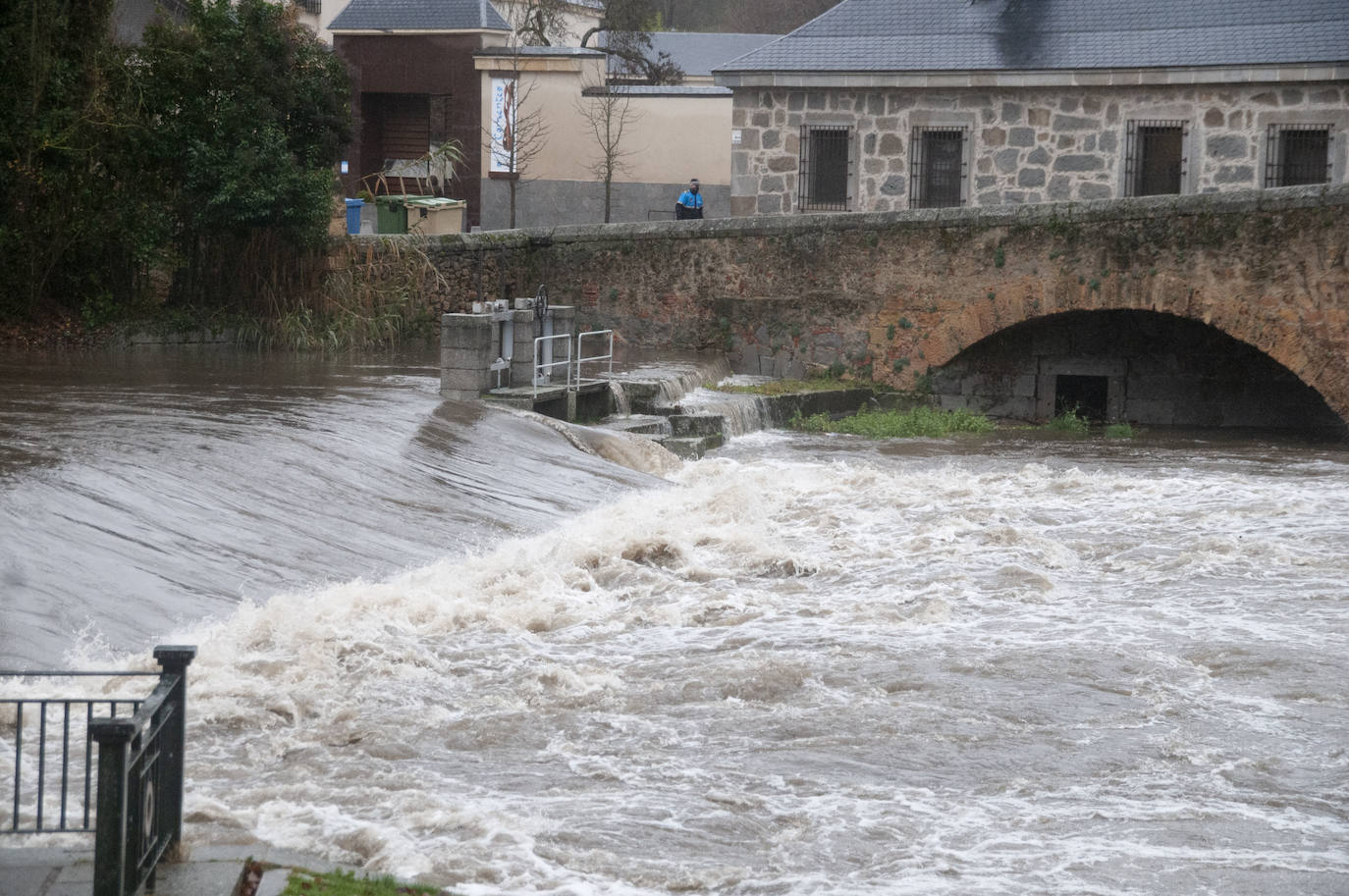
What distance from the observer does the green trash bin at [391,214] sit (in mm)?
23484

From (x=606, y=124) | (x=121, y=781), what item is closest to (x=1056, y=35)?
(x=606, y=124)

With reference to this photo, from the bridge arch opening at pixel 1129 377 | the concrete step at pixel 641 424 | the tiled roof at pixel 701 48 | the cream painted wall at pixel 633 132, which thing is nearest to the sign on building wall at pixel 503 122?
the cream painted wall at pixel 633 132

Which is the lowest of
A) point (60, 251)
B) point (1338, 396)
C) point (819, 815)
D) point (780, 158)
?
point (819, 815)

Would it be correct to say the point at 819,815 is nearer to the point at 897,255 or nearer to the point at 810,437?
the point at 810,437

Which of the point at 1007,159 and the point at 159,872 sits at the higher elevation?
the point at 1007,159

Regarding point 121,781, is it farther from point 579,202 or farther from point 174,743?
point 579,202

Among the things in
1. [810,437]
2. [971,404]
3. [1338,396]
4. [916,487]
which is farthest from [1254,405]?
[916,487]

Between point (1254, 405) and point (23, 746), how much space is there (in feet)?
56.3

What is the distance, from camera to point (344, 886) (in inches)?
200

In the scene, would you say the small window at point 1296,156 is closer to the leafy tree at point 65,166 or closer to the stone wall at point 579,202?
the stone wall at point 579,202

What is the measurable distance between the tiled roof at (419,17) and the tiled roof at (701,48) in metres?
5.98

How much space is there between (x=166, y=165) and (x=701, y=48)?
18.1m

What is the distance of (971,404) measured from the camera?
20375mm

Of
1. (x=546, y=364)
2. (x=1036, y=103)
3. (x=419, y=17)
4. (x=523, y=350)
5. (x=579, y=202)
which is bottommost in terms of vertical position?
(x=546, y=364)
